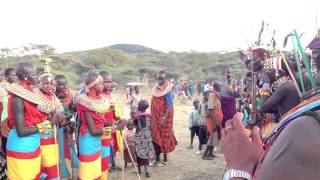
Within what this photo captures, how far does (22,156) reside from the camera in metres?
4.21

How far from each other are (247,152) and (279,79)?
376cm

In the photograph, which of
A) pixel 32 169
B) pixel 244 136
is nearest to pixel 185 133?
pixel 32 169

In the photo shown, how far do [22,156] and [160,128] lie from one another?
13.0ft

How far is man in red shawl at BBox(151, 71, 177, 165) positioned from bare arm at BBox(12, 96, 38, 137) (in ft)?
12.9

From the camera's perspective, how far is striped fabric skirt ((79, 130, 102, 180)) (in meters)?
4.92

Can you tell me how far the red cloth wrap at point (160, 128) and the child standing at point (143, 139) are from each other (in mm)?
652

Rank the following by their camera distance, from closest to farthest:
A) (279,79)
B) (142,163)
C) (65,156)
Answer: (279,79), (65,156), (142,163)

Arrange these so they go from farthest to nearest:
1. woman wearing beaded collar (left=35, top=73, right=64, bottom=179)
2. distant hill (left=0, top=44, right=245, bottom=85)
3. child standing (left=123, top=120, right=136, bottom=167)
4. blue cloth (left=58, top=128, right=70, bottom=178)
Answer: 1. distant hill (left=0, top=44, right=245, bottom=85)
2. child standing (left=123, top=120, right=136, bottom=167)
3. blue cloth (left=58, top=128, right=70, bottom=178)
4. woman wearing beaded collar (left=35, top=73, right=64, bottom=179)

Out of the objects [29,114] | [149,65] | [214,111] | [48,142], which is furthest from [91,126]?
[149,65]

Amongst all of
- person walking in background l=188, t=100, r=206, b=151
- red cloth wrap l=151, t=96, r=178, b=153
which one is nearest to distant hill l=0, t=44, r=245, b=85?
person walking in background l=188, t=100, r=206, b=151

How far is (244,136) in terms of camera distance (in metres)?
1.39

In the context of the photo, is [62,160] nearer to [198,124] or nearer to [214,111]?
[214,111]

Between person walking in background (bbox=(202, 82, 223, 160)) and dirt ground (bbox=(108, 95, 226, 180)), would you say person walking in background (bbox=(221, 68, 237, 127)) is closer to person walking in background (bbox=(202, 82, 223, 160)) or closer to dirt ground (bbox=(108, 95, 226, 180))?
person walking in background (bbox=(202, 82, 223, 160))

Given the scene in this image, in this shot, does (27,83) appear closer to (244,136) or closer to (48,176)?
(48,176)
